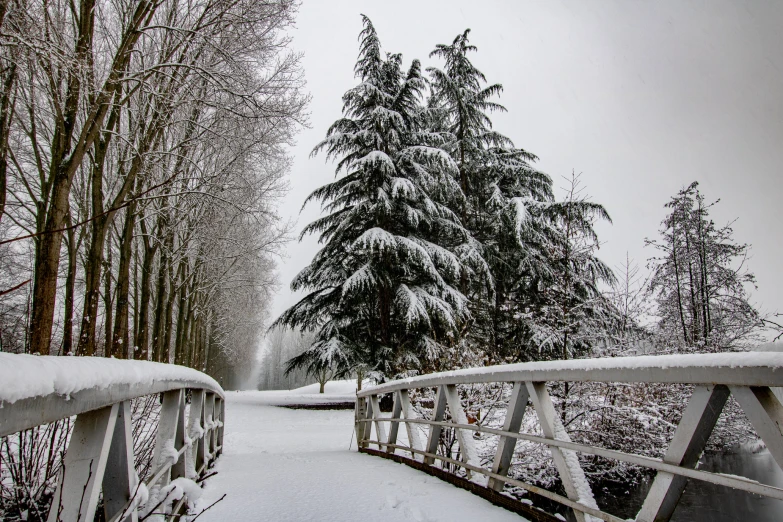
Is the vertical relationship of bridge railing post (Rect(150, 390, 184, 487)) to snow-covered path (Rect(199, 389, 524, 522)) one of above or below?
above

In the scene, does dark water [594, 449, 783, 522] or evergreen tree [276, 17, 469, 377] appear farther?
evergreen tree [276, 17, 469, 377]

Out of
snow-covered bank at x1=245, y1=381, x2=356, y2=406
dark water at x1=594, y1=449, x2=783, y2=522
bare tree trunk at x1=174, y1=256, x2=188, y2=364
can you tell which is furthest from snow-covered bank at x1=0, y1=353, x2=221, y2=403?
snow-covered bank at x1=245, y1=381, x2=356, y2=406

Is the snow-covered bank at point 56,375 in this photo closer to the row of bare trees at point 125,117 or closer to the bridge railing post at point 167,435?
the bridge railing post at point 167,435

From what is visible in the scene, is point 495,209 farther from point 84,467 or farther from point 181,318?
point 84,467

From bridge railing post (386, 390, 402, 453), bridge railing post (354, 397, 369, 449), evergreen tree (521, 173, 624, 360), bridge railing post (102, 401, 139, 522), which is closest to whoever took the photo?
bridge railing post (102, 401, 139, 522)

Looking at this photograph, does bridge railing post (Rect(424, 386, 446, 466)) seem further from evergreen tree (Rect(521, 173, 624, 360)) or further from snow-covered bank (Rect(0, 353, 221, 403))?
evergreen tree (Rect(521, 173, 624, 360))

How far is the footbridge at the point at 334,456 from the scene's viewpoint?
1364 mm

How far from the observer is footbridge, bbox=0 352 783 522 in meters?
1.36

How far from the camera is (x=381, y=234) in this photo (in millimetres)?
14523

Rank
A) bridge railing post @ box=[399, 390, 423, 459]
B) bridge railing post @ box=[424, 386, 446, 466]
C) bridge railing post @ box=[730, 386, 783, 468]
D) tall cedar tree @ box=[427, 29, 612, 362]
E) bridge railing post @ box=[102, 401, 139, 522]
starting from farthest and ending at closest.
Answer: tall cedar tree @ box=[427, 29, 612, 362], bridge railing post @ box=[399, 390, 423, 459], bridge railing post @ box=[424, 386, 446, 466], bridge railing post @ box=[102, 401, 139, 522], bridge railing post @ box=[730, 386, 783, 468]

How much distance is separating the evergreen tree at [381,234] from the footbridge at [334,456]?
8.68 metres

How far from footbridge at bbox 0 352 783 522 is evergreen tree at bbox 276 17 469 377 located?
8.68 m

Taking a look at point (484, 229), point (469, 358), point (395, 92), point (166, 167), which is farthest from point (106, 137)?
point (484, 229)

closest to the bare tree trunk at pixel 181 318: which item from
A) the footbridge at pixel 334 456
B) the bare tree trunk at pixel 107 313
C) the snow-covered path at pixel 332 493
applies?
the bare tree trunk at pixel 107 313
